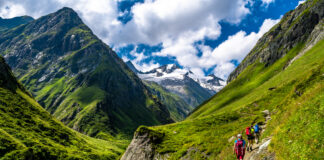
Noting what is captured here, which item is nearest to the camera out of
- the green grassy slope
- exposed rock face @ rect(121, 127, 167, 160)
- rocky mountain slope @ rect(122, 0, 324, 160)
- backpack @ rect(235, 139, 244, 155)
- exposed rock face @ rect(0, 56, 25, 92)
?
the green grassy slope

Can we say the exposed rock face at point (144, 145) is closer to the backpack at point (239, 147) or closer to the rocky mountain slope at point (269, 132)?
the rocky mountain slope at point (269, 132)

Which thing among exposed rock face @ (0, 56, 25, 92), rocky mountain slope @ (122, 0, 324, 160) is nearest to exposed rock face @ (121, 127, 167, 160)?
rocky mountain slope @ (122, 0, 324, 160)

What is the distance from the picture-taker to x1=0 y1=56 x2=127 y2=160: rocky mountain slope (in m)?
99.0

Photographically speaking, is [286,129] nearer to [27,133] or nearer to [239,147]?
[239,147]

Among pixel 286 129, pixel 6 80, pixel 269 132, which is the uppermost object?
pixel 6 80

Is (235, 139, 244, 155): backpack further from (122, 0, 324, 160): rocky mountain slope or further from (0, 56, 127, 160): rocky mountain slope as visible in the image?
(0, 56, 127, 160): rocky mountain slope

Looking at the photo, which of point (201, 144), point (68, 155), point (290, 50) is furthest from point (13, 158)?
point (290, 50)

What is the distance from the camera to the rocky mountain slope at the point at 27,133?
99.0 meters

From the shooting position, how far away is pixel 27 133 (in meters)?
124

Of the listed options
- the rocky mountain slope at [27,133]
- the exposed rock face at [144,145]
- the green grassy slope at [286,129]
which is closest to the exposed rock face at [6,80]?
the rocky mountain slope at [27,133]

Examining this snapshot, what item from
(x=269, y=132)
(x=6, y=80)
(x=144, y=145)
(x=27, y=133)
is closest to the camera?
(x=269, y=132)

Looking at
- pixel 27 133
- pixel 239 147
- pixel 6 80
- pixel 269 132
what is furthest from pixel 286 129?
pixel 6 80

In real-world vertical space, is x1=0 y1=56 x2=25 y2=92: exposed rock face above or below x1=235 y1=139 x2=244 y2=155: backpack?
above

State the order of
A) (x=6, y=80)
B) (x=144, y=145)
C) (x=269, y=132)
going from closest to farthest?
(x=269, y=132) < (x=144, y=145) < (x=6, y=80)
